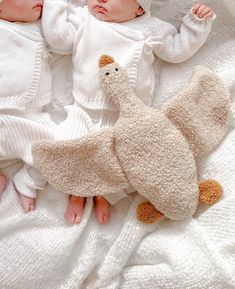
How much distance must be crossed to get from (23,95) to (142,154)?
11.6 inches

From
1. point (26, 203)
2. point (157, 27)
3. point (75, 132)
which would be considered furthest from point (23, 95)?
point (157, 27)

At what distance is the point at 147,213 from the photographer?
108cm

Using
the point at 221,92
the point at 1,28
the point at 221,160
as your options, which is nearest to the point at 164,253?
the point at 221,160

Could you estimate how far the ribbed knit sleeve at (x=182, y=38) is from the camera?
1145 mm

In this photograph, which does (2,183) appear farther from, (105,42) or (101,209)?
(105,42)

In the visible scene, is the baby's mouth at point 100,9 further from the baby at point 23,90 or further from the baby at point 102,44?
the baby at point 23,90

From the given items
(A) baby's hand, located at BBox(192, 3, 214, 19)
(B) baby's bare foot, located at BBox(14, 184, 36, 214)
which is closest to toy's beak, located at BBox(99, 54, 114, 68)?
(A) baby's hand, located at BBox(192, 3, 214, 19)

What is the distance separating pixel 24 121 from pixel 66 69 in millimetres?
201

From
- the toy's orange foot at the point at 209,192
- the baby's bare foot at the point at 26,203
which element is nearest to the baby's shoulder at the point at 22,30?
the baby's bare foot at the point at 26,203

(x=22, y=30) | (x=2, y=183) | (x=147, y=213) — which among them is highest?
(x=22, y=30)

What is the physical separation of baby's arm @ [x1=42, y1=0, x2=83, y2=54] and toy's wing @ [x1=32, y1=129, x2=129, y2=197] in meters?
0.24

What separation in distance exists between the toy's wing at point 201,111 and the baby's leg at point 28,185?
12.6 inches

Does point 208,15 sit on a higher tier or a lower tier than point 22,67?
higher

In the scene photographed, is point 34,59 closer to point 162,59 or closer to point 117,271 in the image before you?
point 162,59
